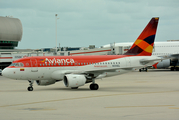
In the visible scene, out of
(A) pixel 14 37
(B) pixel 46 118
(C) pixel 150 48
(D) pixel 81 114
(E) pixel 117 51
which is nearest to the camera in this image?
(B) pixel 46 118

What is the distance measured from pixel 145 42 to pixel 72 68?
30.5 feet

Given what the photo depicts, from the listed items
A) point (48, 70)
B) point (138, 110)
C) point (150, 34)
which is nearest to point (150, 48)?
point (150, 34)

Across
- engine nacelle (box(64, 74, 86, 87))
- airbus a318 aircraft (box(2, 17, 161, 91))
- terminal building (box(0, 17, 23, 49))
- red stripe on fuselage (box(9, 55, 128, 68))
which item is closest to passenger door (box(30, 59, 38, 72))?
airbus a318 aircraft (box(2, 17, 161, 91))

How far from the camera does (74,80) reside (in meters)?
25.6

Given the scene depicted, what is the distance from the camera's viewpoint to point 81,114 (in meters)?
13.8

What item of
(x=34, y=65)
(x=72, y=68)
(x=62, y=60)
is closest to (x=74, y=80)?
(x=72, y=68)

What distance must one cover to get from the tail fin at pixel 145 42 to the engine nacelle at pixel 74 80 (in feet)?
25.8

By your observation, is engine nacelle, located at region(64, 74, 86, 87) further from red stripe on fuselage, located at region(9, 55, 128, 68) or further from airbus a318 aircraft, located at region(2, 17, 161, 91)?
red stripe on fuselage, located at region(9, 55, 128, 68)

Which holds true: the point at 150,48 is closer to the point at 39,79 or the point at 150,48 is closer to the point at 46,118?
the point at 39,79

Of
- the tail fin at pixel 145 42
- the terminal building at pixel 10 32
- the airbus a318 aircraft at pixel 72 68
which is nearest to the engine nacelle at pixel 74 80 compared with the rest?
the airbus a318 aircraft at pixel 72 68

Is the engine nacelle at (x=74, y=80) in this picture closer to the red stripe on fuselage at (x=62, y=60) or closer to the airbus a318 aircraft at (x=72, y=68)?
the airbus a318 aircraft at (x=72, y=68)

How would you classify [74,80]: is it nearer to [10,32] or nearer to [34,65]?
[34,65]

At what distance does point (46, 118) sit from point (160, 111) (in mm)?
6001

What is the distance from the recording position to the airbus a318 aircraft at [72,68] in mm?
26328
